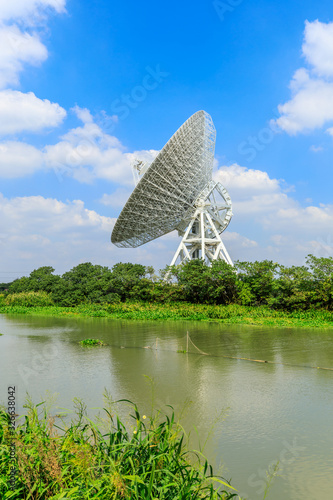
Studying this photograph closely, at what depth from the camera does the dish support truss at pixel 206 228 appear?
27562mm

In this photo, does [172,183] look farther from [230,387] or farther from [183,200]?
[230,387]

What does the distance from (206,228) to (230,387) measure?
21.8m

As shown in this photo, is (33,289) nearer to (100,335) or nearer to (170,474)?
(100,335)

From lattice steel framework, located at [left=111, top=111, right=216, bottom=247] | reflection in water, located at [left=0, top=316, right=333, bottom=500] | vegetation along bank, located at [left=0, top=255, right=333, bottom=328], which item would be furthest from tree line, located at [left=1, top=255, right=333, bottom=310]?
reflection in water, located at [left=0, top=316, right=333, bottom=500]

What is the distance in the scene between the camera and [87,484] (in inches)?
108

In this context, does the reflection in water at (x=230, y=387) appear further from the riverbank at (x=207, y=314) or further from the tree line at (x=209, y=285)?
the tree line at (x=209, y=285)

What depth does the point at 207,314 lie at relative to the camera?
23297 millimetres

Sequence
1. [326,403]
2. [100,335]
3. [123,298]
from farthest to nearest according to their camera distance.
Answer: [123,298] < [100,335] < [326,403]

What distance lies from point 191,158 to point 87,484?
22977 millimetres

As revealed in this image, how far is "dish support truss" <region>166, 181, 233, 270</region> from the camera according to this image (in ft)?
90.4

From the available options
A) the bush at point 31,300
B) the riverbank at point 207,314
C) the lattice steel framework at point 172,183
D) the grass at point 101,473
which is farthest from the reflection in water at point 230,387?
the bush at point 31,300

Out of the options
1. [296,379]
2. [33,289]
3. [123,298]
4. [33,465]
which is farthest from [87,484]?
[33,289]

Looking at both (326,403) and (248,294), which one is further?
(248,294)

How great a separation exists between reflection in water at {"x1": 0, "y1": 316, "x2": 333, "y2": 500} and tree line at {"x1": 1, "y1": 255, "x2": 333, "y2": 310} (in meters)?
8.29
